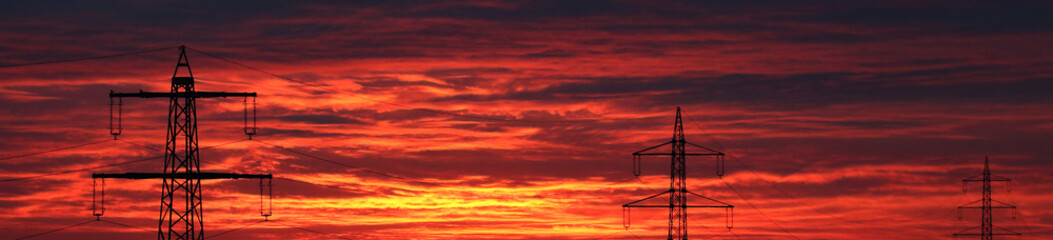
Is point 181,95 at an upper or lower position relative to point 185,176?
upper

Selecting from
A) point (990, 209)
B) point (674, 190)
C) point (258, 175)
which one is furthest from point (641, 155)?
point (990, 209)

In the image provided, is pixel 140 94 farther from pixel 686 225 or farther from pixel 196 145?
pixel 686 225

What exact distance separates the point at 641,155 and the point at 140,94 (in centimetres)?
3810

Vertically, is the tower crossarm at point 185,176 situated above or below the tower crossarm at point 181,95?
below

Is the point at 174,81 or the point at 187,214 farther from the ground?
the point at 174,81

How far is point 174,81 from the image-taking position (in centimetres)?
10594

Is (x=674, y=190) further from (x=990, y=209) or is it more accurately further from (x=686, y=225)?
(x=990, y=209)

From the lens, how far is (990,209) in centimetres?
16062

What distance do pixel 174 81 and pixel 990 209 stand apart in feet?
266

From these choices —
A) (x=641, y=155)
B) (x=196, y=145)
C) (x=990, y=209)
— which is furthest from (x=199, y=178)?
(x=990, y=209)

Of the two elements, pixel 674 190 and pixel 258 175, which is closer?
pixel 258 175

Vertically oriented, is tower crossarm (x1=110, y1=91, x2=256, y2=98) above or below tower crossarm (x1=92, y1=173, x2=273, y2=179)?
above

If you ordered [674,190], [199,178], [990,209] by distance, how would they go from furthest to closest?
1. [990,209]
2. [674,190]
3. [199,178]

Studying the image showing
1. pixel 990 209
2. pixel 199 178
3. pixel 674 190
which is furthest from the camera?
pixel 990 209
